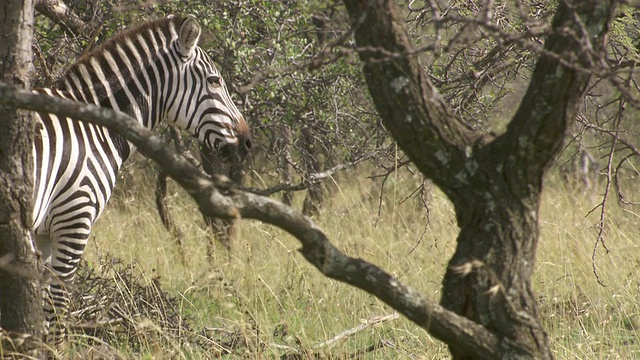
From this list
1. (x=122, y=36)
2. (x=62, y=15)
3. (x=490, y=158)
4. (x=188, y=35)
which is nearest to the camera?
(x=490, y=158)

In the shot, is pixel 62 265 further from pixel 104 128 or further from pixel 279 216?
pixel 279 216

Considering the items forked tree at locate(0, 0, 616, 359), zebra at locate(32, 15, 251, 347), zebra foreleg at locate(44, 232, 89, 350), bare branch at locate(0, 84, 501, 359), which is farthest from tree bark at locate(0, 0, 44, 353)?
zebra foreleg at locate(44, 232, 89, 350)

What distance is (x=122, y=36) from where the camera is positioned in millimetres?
4996

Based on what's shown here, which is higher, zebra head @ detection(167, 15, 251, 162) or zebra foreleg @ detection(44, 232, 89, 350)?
zebra head @ detection(167, 15, 251, 162)

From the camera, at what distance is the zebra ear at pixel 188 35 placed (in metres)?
5.06

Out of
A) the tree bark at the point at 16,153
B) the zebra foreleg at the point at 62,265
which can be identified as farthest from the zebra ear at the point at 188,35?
the tree bark at the point at 16,153

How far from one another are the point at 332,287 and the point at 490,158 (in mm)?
3298

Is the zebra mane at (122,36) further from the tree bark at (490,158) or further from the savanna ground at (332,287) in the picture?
the tree bark at (490,158)

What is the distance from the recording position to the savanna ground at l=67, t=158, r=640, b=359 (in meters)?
4.48

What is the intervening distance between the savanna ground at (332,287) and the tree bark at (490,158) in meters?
1.48

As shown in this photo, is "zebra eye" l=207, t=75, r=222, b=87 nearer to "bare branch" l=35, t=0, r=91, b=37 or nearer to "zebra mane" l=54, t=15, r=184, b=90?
"zebra mane" l=54, t=15, r=184, b=90

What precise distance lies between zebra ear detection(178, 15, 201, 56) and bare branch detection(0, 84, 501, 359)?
9.24 ft

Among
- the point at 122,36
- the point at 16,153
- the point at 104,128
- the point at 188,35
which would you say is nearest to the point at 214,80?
the point at 188,35

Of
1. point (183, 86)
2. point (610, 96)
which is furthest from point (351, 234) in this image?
point (610, 96)
